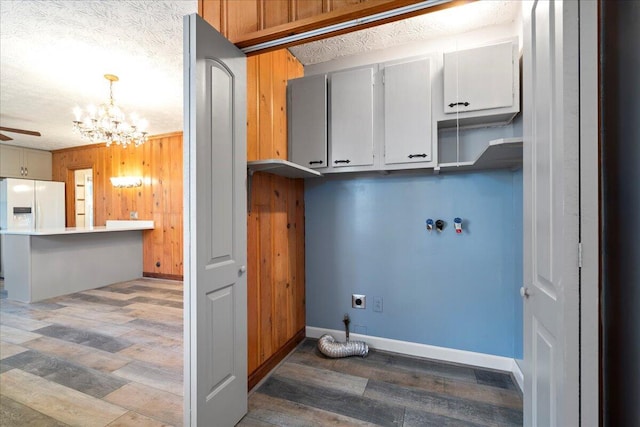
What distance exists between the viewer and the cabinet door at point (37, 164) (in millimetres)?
6105

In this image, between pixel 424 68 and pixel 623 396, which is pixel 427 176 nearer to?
pixel 424 68

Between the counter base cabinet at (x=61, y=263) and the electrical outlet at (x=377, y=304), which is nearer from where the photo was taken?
the electrical outlet at (x=377, y=304)

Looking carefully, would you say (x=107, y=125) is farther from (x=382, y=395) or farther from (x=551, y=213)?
(x=551, y=213)

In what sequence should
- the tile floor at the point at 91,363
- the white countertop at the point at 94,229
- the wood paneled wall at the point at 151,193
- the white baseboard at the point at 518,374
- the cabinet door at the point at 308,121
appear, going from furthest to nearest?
the wood paneled wall at the point at 151,193 → the white countertop at the point at 94,229 → the cabinet door at the point at 308,121 → the white baseboard at the point at 518,374 → the tile floor at the point at 91,363

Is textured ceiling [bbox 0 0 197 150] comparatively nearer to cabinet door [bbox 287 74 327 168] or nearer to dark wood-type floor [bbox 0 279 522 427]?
cabinet door [bbox 287 74 327 168]

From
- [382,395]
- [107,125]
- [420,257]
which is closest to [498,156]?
[420,257]

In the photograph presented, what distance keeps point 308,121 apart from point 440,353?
2165 mm

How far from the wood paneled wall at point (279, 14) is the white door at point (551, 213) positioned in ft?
1.64

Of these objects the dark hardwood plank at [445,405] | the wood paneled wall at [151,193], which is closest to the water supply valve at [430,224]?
the dark hardwood plank at [445,405]

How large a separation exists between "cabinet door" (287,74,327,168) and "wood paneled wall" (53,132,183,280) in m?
3.47

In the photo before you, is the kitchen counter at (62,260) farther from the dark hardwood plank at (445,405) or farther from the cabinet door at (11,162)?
the dark hardwood plank at (445,405)

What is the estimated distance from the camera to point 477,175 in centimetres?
220

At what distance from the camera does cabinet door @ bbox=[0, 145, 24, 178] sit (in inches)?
222

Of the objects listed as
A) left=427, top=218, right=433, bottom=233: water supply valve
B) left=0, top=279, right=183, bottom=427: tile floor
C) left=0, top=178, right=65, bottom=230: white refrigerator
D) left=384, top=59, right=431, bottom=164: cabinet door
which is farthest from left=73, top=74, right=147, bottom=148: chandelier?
left=427, top=218, right=433, bottom=233: water supply valve
